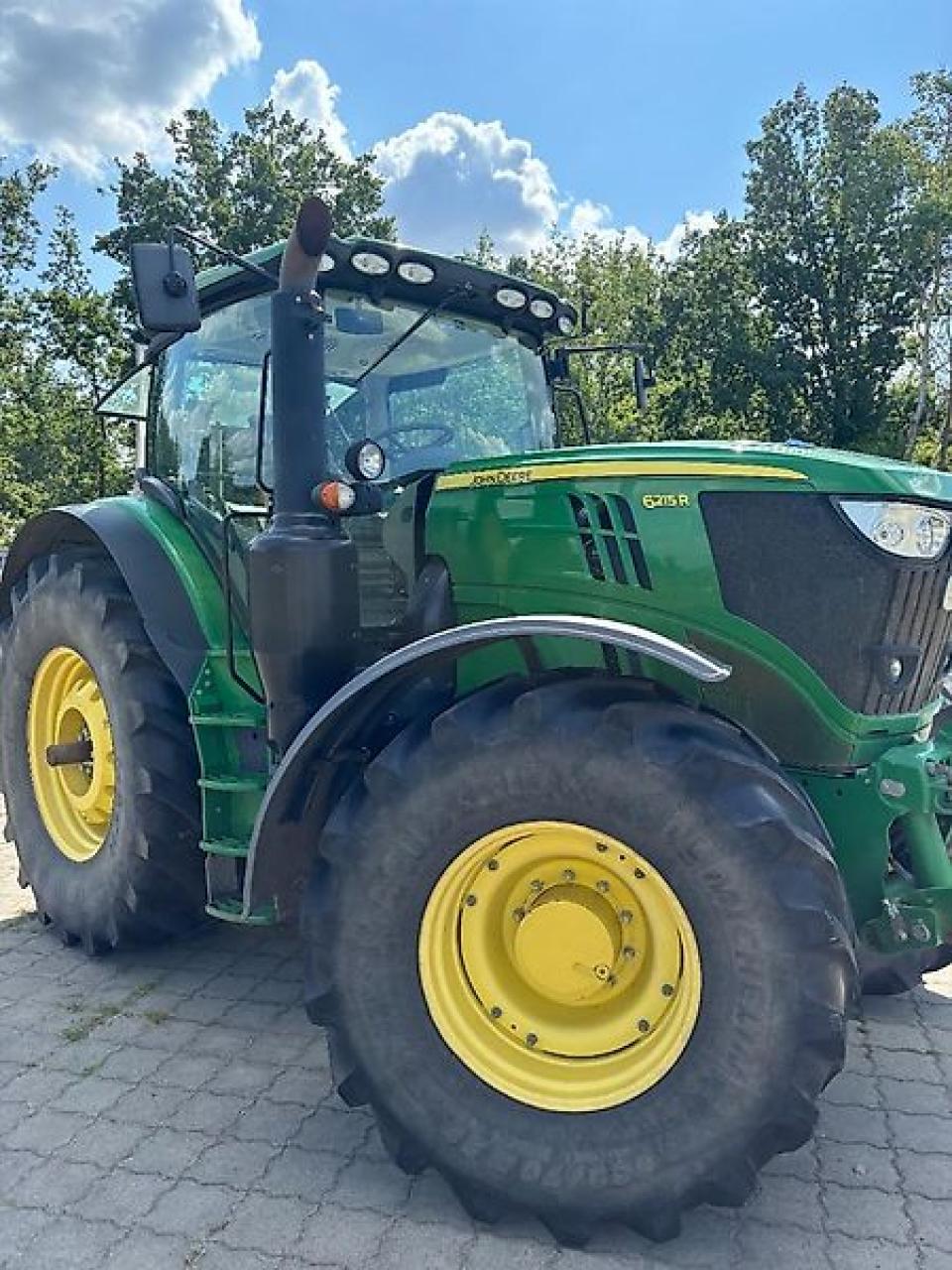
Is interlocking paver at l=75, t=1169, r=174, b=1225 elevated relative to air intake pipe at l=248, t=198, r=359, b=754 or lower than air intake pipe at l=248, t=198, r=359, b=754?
lower

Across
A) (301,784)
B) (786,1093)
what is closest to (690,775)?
(786,1093)

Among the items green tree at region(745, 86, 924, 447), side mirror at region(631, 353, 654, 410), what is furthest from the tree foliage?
side mirror at region(631, 353, 654, 410)

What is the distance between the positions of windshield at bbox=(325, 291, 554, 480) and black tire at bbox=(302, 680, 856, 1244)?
4.53 feet

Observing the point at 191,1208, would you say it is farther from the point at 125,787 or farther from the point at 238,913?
the point at 125,787

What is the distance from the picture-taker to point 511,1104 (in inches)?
95.5

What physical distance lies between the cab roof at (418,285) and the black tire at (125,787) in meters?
1.15

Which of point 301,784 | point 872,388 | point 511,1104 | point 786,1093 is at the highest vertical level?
point 872,388

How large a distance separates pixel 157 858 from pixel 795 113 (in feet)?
79.3

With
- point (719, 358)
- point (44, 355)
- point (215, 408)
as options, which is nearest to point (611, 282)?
point (719, 358)

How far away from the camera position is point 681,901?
2.31m

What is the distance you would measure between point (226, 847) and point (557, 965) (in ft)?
4.07

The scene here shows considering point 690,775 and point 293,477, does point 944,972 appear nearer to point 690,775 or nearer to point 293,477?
point 690,775

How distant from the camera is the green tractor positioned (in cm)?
227

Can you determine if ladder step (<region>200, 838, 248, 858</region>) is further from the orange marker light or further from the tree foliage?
the tree foliage
